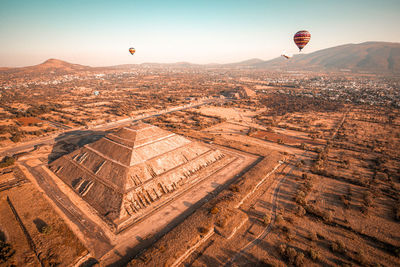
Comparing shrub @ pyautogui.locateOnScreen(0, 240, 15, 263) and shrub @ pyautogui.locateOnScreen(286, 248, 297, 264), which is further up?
shrub @ pyautogui.locateOnScreen(0, 240, 15, 263)

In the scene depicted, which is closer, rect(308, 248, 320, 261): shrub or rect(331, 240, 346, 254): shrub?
rect(308, 248, 320, 261): shrub

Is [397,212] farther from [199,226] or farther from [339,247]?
[199,226]

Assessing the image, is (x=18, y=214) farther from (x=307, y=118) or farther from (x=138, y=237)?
(x=307, y=118)

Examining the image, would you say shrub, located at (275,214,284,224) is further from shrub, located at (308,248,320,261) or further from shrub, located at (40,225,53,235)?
shrub, located at (40,225,53,235)

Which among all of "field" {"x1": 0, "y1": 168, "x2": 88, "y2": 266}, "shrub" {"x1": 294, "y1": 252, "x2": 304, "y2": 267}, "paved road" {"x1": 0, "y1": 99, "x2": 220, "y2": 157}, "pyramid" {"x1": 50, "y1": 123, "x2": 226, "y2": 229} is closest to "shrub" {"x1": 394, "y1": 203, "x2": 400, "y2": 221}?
"shrub" {"x1": 294, "y1": 252, "x2": 304, "y2": 267}

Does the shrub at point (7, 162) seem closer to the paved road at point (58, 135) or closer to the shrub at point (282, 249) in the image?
the paved road at point (58, 135)

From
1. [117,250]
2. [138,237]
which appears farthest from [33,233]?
[138,237]

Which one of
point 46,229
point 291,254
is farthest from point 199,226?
point 46,229
